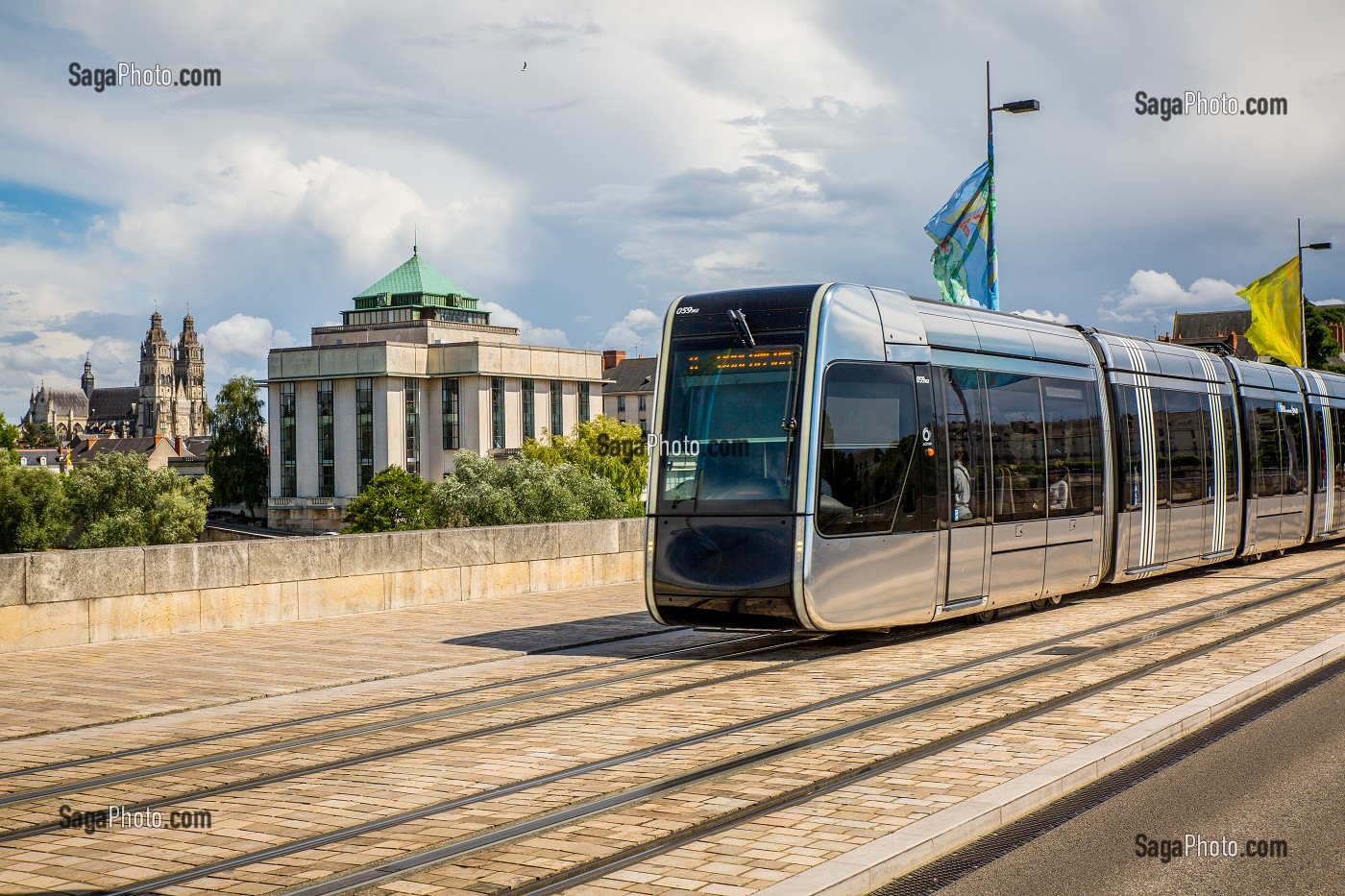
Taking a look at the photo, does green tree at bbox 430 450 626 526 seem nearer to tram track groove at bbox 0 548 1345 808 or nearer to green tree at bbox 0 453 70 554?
green tree at bbox 0 453 70 554

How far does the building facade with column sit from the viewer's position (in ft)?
415

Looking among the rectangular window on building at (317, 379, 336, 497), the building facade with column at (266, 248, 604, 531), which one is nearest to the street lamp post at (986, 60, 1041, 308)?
the building facade with column at (266, 248, 604, 531)

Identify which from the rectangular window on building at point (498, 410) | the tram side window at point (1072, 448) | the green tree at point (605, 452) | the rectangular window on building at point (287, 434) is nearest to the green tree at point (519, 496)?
the green tree at point (605, 452)

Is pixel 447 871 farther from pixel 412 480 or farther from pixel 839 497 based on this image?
pixel 412 480

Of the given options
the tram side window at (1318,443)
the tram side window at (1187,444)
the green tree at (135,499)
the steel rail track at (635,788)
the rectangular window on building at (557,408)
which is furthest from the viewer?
the rectangular window on building at (557,408)

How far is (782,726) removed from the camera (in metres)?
9.20

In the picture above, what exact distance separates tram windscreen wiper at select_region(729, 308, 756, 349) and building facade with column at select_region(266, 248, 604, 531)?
109m

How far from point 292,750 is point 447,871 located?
3.19m

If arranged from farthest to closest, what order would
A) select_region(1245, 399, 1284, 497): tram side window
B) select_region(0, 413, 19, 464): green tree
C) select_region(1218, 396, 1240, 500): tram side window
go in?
select_region(0, 413, 19, 464): green tree → select_region(1245, 399, 1284, 497): tram side window → select_region(1218, 396, 1240, 500): tram side window

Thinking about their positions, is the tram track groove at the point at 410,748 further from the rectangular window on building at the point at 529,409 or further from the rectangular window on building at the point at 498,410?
the rectangular window on building at the point at 529,409

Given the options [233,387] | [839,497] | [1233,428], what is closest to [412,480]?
[233,387]

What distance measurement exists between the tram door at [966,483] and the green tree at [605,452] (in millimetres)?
74912

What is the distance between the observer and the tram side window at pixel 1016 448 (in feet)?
47.4

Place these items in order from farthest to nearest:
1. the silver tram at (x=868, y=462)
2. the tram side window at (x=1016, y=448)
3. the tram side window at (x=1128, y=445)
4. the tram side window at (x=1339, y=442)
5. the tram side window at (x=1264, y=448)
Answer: the tram side window at (x=1339, y=442)
the tram side window at (x=1264, y=448)
the tram side window at (x=1128, y=445)
the tram side window at (x=1016, y=448)
the silver tram at (x=868, y=462)
